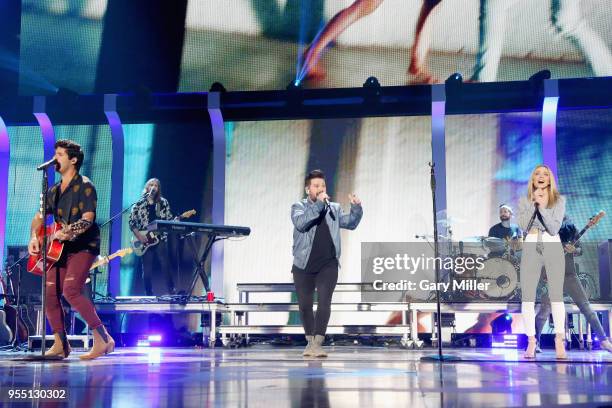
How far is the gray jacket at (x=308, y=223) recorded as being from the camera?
231 inches

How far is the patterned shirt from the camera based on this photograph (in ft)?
30.2

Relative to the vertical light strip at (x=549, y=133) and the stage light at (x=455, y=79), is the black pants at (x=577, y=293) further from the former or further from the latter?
the stage light at (x=455, y=79)

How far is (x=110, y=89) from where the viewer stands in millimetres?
10594

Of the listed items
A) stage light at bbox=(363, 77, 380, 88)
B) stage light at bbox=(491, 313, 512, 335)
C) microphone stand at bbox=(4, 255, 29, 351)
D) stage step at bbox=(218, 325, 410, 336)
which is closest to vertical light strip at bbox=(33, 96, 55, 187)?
microphone stand at bbox=(4, 255, 29, 351)

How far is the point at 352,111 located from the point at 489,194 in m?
2.05

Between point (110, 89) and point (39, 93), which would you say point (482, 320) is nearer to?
point (110, 89)

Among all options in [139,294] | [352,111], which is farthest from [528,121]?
[139,294]

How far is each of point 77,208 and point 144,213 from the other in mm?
3972

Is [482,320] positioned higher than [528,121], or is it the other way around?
[528,121]

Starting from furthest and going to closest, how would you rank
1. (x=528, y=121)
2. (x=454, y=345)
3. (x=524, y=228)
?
(x=528, y=121) < (x=454, y=345) < (x=524, y=228)

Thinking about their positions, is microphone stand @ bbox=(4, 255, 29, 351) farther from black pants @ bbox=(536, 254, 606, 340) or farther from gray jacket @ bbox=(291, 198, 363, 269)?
black pants @ bbox=(536, 254, 606, 340)

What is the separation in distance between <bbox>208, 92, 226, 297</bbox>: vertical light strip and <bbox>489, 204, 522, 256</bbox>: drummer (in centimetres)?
338

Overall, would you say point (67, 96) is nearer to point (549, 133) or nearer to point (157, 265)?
point (157, 265)

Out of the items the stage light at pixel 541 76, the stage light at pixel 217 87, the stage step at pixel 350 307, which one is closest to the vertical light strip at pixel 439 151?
the stage light at pixel 541 76
